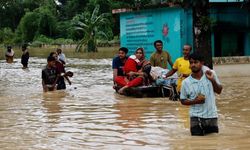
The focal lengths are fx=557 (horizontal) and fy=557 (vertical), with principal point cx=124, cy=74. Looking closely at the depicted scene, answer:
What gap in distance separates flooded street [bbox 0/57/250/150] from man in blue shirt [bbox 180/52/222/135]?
0.28 meters

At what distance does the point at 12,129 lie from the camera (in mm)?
9648

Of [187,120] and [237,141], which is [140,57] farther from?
[237,141]

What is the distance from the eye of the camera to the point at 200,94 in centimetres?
796

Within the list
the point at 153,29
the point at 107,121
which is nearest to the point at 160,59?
the point at 107,121

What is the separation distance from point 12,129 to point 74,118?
1.58 meters

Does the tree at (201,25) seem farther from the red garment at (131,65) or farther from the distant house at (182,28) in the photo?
the distant house at (182,28)

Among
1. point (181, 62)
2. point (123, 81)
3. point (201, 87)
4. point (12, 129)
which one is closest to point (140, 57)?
point (123, 81)

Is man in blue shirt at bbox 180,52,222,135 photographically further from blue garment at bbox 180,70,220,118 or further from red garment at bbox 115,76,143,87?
red garment at bbox 115,76,143,87

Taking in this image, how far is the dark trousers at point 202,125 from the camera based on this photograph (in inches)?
320

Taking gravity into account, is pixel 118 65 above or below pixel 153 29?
below

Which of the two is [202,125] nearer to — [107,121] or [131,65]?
[107,121]

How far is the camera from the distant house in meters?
24.0

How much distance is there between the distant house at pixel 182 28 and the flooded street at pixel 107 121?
720 centimetres

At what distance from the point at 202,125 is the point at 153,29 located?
17941 millimetres
